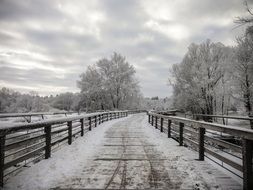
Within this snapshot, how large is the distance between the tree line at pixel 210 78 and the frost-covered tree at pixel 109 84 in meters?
16.9

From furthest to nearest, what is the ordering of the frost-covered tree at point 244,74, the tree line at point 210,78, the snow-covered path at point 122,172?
the tree line at point 210,78
the frost-covered tree at point 244,74
the snow-covered path at point 122,172

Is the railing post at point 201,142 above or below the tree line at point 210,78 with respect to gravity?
below

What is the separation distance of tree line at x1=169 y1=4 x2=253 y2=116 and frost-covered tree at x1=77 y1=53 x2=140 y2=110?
16941 mm

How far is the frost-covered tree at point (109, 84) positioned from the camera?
55812 millimetres

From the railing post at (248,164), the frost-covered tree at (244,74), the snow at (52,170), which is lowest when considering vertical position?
the snow at (52,170)

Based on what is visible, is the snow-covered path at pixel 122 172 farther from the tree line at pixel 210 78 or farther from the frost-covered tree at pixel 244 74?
the tree line at pixel 210 78

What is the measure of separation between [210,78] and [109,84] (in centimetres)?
2670

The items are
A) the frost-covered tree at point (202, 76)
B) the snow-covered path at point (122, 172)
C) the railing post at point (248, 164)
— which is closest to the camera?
the railing post at point (248, 164)

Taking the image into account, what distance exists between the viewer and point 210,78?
34688mm

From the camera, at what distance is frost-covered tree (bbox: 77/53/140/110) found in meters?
55.8

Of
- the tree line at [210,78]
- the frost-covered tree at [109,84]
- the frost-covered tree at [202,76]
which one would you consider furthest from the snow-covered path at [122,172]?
the frost-covered tree at [109,84]

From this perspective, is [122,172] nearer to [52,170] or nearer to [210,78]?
[52,170]

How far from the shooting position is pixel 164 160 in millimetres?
7539

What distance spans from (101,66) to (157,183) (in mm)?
54221
